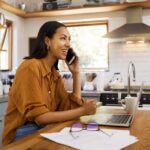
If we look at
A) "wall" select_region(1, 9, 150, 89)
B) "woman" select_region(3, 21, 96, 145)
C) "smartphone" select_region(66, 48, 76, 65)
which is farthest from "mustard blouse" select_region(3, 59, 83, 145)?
"wall" select_region(1, 9, 150, 89)

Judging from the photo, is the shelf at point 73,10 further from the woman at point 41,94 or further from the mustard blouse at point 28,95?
the mustard blouse at point 28,95

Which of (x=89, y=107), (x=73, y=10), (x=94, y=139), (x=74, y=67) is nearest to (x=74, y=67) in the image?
(x=74, y=67)

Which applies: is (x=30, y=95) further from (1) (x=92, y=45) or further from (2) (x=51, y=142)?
(1) (x=92, y=45)

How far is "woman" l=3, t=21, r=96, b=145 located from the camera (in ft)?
4.09

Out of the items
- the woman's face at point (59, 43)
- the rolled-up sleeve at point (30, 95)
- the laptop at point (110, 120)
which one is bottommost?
the laptop at point (110, 120)

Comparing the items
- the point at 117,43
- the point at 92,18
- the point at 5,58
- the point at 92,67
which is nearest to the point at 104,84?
the point at 92,67

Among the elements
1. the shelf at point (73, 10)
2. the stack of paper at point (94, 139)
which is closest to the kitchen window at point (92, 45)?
the shelf at point (73, 10)

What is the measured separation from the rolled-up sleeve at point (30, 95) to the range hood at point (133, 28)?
8.11 ft

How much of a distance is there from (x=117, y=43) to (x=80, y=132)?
10.0ft

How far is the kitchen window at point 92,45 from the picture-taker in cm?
417

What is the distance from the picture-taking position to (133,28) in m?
3.63

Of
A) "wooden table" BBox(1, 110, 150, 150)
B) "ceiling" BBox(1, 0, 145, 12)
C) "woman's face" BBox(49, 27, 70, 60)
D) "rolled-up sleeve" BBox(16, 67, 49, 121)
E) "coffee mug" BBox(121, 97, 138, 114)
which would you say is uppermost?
"ceiling" BBox(1, 0, 145, 12)

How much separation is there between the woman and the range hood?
2.12 meters

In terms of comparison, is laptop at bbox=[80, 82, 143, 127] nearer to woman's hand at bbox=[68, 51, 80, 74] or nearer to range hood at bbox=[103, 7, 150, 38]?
woman's hand at bbox=[68, 51, 80, 74]
